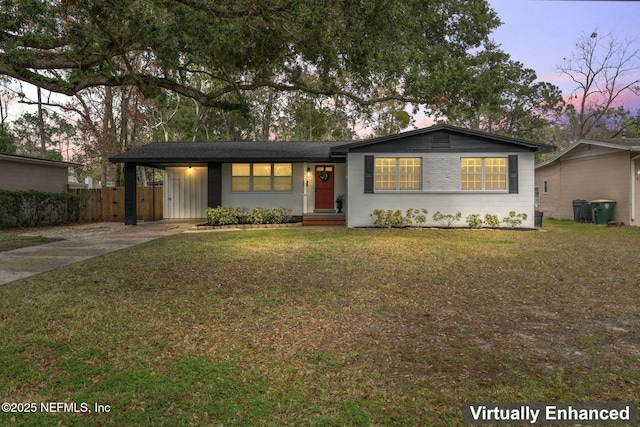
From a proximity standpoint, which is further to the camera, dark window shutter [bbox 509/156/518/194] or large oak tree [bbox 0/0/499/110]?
dark window shutter [bbox 509/156/518/194]

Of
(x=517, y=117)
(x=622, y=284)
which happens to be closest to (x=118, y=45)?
(x=622, y=284)

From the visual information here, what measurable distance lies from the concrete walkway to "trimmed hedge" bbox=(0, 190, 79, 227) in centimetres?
276

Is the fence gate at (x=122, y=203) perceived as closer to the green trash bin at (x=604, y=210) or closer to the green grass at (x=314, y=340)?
the green grass at (x=314, y=340)

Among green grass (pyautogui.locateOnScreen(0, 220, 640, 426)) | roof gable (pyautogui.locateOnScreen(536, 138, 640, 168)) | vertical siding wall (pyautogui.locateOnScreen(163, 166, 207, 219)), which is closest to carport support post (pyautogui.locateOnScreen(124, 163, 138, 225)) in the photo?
vertical siding wall (pyautogui.locateOnScreen(163, 166, 207, 219))

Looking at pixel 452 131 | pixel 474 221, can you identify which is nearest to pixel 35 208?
pixel 452 131

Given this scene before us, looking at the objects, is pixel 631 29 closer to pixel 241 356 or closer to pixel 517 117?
pixel 517 117

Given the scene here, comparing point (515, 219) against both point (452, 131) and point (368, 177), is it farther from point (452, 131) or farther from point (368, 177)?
point (368, 177)

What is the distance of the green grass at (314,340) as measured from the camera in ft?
8.43

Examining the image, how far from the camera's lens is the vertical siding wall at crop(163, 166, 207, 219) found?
17.6m

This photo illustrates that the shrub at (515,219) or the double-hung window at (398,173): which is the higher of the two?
the double-hung window at (398,173)

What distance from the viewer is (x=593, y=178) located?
54.8 ft

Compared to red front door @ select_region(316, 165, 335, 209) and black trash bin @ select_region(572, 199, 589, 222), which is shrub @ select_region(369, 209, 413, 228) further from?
black trash bin @ select_region(572, 199, 589, 222)

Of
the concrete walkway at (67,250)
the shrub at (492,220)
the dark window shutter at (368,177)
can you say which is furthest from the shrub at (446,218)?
the concrete walkway at (67,250)

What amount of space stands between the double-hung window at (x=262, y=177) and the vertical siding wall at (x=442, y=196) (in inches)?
133
